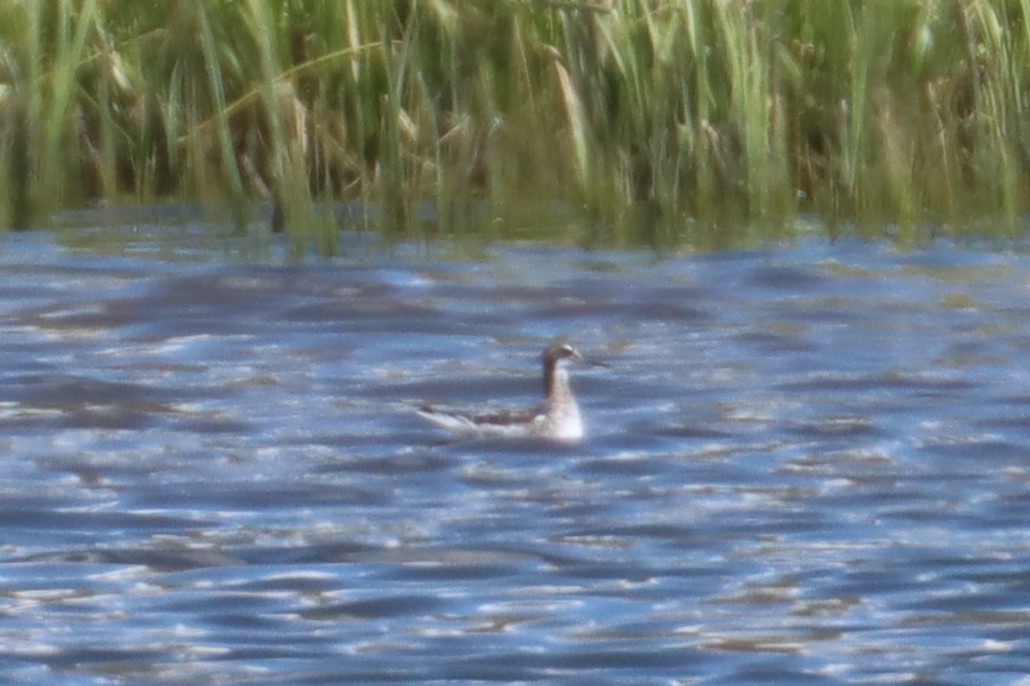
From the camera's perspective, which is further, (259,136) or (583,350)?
(259,136)

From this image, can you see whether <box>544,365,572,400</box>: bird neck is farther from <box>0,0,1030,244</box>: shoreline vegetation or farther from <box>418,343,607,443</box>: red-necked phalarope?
<box>0,0,1030,244</box>: shoreline vegetation

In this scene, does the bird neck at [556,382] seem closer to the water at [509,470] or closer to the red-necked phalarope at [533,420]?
the red-necked phalarope at [533,420]

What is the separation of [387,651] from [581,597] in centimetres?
53

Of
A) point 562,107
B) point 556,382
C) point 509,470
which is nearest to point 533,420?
point 509,470

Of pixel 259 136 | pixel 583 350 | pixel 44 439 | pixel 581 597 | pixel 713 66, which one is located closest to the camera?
pixel 581 597

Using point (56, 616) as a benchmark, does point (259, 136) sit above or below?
above

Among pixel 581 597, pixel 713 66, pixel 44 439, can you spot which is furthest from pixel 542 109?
pixel 581 597

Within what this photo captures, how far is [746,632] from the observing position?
15.3 ft

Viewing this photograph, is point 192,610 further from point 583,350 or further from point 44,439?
point 583,350

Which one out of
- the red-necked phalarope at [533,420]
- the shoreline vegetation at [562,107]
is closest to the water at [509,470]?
A: the red-necked phalarope at [533,420]

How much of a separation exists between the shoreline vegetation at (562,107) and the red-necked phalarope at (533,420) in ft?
5.11

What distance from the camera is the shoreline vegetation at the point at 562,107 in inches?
336

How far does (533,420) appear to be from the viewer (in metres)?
6.66

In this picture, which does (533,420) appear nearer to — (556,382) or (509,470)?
(509,470)
